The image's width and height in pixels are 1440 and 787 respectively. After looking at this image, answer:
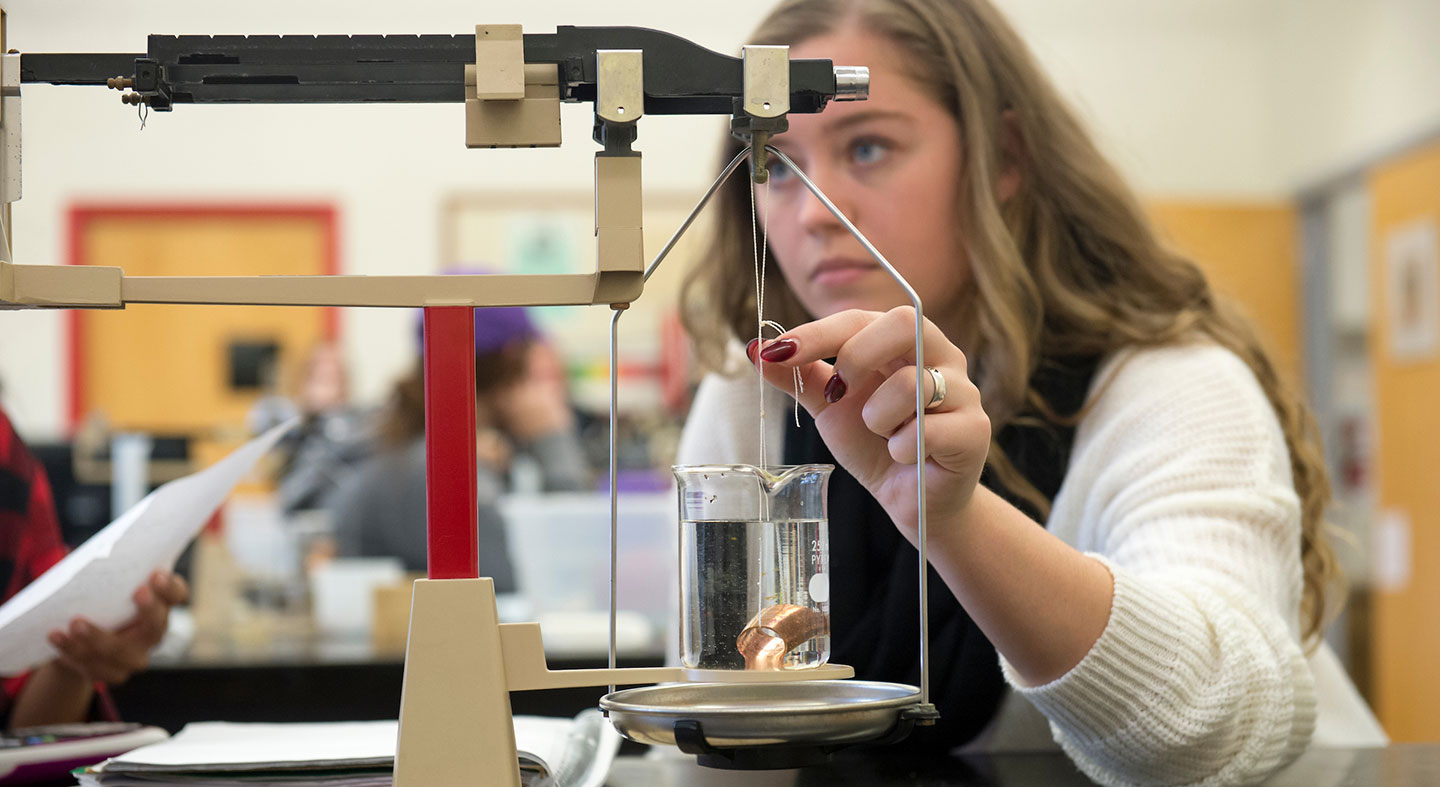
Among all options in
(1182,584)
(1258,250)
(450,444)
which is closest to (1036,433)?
(1182,584)

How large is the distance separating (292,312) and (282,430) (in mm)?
4192

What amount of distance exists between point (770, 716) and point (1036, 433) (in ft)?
2.21

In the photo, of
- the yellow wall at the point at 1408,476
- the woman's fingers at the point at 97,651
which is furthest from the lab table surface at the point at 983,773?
the yellow wall at the point at 1408,476

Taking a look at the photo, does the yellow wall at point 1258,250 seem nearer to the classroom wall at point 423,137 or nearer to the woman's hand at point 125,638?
the classroom wall at point 423,137

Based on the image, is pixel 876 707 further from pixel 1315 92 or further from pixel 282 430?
pixel 1315 92

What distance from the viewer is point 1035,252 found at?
1.15m

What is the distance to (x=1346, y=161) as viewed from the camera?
402cm

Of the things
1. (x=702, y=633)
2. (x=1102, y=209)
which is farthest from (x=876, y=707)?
(x=1102, y=209)

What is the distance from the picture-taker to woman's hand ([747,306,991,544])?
2.04 ft

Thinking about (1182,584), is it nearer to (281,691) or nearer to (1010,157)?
(1010,157)

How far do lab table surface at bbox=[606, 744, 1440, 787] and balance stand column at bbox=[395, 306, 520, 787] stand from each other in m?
0.20

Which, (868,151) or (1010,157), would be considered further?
(1010,157)

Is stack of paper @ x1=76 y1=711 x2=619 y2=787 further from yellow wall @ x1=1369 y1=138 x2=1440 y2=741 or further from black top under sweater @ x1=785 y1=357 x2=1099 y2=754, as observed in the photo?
yellow wall @ x1=1369 y1=138 x2=1440 y2=741

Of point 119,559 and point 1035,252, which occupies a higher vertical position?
point 1035,252
